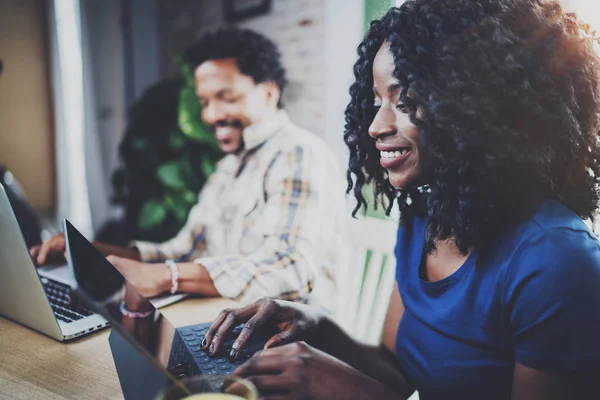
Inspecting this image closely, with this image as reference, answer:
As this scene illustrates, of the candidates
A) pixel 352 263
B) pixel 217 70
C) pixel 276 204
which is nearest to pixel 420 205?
pixel 276 204

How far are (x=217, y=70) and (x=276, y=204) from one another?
1.94 feet

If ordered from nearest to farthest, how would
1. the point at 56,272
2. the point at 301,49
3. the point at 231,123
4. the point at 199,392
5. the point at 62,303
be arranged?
1. the point at 199,392
2. the point at 62,303
3. the point at 56,272
4. the point at 231,123
5. the point at 301,49

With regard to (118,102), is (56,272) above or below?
below

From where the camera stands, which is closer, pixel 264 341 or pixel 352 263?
pixel 264 341

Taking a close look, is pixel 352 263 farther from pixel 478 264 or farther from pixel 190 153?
pixel 190 153

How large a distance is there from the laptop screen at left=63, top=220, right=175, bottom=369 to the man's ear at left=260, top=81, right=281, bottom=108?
117 cm

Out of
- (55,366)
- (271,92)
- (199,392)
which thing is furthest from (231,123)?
(199,392)

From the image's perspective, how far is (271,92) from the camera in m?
1.91

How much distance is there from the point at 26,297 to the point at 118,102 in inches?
111

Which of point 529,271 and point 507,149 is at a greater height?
point 507,149

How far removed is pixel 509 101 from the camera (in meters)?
0.81

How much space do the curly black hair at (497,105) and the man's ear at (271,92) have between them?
1.01 metres

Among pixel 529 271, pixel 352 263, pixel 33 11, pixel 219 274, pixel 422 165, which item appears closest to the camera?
pixel 529 271

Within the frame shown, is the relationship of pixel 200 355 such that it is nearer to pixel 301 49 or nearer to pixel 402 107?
pixel 402 107
